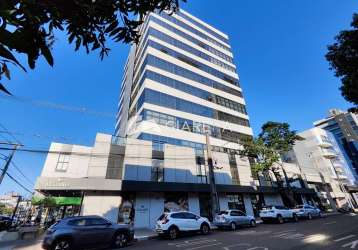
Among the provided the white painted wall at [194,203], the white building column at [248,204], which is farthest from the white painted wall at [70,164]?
the white building column at [248,204]

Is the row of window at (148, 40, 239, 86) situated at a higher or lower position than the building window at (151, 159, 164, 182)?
higher

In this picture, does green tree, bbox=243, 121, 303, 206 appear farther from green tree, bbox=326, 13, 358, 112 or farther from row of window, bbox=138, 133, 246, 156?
green tree, bbox=326, 13, 358, 112

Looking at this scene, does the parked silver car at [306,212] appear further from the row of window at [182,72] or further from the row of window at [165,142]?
the row of window at [182,72]

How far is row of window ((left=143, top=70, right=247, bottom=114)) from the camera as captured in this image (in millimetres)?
28573

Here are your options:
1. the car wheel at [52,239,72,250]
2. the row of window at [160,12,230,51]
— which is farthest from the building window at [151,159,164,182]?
the row of window at [160,12,230,51]

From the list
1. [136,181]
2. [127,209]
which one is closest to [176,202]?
[127,209]

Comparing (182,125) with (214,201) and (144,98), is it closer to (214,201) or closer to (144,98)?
(144,98)

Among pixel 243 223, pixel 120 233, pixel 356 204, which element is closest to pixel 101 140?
pixel 120 233

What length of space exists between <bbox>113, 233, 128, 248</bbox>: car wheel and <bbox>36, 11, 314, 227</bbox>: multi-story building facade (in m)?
6.52

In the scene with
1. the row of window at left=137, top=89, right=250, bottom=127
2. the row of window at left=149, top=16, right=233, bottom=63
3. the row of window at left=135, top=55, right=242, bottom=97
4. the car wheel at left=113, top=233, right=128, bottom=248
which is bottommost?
the car wheel at left=113, top=233, right=128, bottom=248

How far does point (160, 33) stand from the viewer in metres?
33.3

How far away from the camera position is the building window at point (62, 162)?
22203mm

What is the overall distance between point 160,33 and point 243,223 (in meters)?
30.4

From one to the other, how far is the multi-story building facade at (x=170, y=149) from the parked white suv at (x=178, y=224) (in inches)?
212
